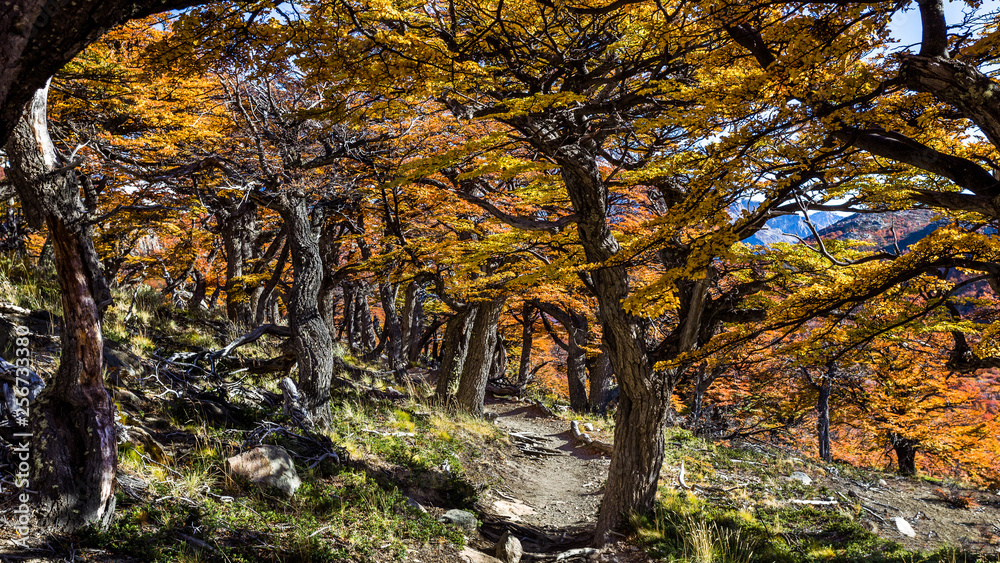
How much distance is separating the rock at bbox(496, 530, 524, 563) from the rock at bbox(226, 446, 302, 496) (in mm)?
2224

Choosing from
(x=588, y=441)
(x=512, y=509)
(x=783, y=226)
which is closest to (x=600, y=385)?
(x=588, y=441)

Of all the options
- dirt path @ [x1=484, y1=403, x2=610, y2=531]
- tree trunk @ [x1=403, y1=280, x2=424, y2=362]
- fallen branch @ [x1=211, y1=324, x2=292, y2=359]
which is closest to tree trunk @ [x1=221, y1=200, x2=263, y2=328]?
tree trunk @ [x1=403, y1=280, x2=424, y2=362]

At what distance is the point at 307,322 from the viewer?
25.3ft

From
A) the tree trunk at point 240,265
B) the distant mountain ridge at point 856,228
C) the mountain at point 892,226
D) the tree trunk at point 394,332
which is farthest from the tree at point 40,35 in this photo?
the tree trunk at point 394,332

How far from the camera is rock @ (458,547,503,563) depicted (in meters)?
5.06

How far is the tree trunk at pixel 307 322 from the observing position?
7.49m

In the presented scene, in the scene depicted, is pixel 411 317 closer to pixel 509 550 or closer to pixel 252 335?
pixel 252 335

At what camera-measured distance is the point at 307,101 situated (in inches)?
384

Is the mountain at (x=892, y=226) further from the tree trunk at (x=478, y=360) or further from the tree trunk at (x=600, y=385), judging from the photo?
the tree trunk at (x=600, y=385)

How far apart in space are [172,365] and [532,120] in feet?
18.8

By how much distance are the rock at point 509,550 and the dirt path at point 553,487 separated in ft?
4.82

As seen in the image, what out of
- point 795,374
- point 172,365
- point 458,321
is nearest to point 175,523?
point 172,365

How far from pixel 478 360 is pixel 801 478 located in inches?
268

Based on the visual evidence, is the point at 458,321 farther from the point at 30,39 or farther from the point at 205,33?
the point at 30,39
